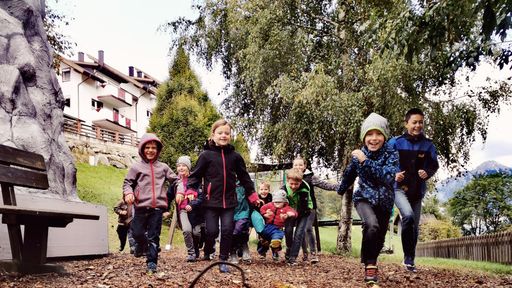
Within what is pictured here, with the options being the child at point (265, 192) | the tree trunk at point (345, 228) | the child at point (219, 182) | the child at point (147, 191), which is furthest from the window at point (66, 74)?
the child at point (219, 182)

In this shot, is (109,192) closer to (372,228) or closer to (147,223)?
(147,223)

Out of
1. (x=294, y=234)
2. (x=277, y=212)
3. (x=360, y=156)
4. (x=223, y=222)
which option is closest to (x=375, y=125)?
(x=360, y=156)

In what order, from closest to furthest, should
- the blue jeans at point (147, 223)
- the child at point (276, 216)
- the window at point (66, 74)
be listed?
the blue jeans at point (147, 223) → the child at point (276, 216) → the window at point (66, 74)

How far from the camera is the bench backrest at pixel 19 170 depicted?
233 inches

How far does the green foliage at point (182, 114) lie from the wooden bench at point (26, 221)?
12.9 m

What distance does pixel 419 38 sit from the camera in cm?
693

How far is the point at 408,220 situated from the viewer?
712 centimetres

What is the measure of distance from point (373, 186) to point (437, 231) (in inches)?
1133

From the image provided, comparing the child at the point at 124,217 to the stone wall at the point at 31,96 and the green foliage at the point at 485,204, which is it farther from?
the green foliage at the point at 485,204

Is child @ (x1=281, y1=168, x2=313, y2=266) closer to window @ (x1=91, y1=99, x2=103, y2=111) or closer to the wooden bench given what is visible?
the wooden bench

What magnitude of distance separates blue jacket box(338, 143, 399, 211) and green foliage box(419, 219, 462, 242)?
2735 centimetres

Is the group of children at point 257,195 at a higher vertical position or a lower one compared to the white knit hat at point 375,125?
lower

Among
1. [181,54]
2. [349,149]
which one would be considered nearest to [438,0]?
[349,149]

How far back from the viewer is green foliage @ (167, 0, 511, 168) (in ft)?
44.4
